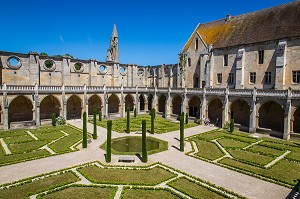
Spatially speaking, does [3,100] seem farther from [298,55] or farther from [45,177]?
[298,55]

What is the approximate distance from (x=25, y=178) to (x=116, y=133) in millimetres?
16037

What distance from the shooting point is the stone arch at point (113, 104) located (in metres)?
50.0

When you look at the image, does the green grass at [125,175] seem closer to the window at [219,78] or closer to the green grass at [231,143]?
the green grass at [231,143]

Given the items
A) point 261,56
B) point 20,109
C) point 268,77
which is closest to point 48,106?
point 20,109

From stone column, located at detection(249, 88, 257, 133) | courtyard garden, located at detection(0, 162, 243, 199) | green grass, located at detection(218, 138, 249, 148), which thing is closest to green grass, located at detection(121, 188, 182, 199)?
courtyard garden, located at detection(0, 162, 243, 199)

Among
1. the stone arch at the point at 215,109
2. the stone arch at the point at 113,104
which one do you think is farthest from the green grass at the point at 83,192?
the stone arch at the point at 113,104

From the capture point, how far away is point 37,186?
15.1 m

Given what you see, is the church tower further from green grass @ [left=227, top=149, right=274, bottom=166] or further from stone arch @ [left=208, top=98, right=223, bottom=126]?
green grass @ [left=227, top=149, right=274, bottom=166]

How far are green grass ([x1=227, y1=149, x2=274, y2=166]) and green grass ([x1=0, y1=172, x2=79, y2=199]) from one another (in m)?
15.7

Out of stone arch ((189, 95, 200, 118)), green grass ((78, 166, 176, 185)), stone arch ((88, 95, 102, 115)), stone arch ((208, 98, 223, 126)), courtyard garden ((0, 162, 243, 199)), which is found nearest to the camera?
courtyard garden ((0, 162, 243, 199))

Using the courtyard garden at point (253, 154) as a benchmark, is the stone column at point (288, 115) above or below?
above

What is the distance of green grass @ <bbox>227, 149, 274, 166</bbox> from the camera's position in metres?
20.4

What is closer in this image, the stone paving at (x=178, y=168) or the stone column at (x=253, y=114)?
the stone paving at (x=178, y=168)

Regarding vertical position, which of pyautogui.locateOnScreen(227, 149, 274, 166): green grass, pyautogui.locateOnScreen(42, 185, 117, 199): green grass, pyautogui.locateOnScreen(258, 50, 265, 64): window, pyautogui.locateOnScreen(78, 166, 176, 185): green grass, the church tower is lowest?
pyautogui.locateOnScreen(42, 185, 117, 199): green grass
